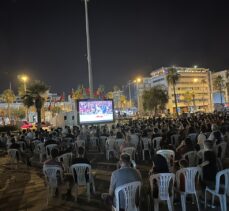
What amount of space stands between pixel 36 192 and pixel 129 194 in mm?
4246

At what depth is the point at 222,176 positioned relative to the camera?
502cm

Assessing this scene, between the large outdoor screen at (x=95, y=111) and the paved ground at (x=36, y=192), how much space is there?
796cm

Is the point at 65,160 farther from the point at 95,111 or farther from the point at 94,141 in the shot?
the point at 95,111

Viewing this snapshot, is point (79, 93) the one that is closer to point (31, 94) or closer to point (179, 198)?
point (31, 94)

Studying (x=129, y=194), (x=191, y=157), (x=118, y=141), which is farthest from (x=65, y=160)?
(x=129, y=194)

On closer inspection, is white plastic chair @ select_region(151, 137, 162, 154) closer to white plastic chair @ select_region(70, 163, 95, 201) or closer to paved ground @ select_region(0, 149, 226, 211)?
paved ground @ select_region(0, 149, 226, 211)

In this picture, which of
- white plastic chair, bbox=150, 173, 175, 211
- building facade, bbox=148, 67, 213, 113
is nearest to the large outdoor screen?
white plastic chair, bbox=150, 173, 175, 211

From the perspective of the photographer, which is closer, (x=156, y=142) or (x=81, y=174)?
(x=81, y=174)

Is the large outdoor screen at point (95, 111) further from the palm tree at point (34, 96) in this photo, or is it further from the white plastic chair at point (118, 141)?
the palm tree at point (34, 96)

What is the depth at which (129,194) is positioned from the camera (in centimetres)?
446

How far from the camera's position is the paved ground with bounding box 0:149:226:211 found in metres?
6.14

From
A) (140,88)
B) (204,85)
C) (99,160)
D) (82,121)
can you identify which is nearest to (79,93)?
(140,88)

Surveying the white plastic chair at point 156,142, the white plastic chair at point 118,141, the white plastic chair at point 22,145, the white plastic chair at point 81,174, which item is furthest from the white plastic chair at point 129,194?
the white plastic chair at point 22,145

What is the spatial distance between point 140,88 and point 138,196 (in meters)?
132
